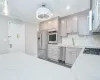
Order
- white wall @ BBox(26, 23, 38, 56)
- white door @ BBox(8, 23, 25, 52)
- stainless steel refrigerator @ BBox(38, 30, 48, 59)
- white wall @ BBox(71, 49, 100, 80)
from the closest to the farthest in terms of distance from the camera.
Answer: white wall @ BBox(71, 49, 100, 80) → white door @ BBox(8, 23, 25, 52) → stainless steel refrigerator @ BBox(38, 30, 48, 59) → white wall @ BBox(26, 23, 38, 56)

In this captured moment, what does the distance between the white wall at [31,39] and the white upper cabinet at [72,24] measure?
226cm

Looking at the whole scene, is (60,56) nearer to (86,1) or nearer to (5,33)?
(86,1)

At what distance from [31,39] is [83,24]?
306 cm

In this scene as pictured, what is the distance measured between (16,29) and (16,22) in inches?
14.6

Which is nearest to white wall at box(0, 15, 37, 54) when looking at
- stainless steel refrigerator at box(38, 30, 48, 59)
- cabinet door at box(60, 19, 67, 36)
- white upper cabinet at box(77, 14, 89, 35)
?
stainless steel refrigerator at box(38, 30, 48, 59)

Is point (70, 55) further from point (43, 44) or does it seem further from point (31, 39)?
point (31, 39)

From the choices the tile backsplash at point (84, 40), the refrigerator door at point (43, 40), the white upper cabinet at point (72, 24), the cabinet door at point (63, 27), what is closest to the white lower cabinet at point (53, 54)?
the refrigerator door at point (43, 40)

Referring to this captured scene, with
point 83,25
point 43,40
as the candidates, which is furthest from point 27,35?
point 83,25

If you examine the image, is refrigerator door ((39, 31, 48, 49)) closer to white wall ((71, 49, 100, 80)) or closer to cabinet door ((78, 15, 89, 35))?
cabinet door ((78, 15, 89, 35))

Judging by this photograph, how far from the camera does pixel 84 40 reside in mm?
3580

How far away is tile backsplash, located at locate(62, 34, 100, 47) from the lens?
3.24m

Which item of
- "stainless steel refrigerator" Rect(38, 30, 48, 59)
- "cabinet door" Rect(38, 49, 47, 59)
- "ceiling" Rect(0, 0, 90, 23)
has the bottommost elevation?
"cabinet door" Rect(38, 49, 47, 59)

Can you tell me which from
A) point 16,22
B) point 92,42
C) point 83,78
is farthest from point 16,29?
point 83,78

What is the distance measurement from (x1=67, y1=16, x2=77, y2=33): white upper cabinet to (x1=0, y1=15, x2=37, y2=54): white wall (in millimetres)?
2257
